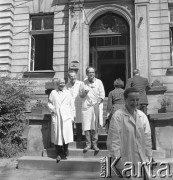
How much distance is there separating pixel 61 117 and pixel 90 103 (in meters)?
0.86

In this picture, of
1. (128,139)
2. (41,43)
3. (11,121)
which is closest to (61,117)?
(11,121)

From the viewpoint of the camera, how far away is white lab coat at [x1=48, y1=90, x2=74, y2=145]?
21.1 ft

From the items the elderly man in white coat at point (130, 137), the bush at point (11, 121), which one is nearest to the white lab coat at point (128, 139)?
the elderly man in white coat at point (130, 137)

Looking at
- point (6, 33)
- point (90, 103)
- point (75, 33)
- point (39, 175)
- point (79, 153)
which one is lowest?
point (39, 175)

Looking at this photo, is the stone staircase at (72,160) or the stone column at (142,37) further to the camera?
the stone column at (142,37)

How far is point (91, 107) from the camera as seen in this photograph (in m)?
6.85

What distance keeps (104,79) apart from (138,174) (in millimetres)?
12216

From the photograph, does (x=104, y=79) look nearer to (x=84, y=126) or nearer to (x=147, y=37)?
(x=147, y=37)

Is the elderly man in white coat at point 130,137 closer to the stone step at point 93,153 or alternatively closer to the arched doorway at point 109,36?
the stone step at point 93,153

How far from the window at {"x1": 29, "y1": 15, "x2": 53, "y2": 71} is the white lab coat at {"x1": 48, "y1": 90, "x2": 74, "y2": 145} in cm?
663

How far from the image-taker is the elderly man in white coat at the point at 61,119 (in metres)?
6.44

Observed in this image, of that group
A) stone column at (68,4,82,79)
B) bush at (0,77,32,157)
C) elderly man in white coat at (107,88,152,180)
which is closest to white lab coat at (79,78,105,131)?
bush at (0,77,32,157)

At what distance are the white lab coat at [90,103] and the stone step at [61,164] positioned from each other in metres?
0.82

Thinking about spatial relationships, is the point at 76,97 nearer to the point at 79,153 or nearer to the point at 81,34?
the point at 79,153
